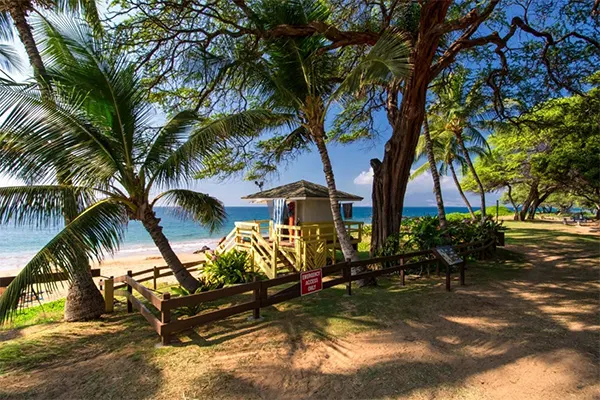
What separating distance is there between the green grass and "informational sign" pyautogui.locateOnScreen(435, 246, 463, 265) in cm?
840

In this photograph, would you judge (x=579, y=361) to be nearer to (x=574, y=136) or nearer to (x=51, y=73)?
(x=51, y=73)

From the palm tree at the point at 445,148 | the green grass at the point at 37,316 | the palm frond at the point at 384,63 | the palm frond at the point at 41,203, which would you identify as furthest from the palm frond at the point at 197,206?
the palm tree at the point at 445,148

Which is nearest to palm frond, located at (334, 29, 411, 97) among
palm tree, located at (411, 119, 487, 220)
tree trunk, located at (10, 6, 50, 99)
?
tree trunk, located at (10, 6, 50, 99)

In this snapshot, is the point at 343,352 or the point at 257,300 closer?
the point at 343,352

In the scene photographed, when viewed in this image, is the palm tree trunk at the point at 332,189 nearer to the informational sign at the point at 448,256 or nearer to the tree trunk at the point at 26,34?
the informational sign at the point at 448,256

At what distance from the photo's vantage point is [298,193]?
450 inches

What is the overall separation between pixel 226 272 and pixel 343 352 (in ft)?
15.5

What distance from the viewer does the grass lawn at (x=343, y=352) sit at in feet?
10.9

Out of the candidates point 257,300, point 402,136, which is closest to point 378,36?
point 402,136

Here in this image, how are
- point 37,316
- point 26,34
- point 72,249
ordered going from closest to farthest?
1. point 72,249
2. point 26,34
3. point 37,316

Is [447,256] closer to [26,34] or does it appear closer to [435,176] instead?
[435,176]

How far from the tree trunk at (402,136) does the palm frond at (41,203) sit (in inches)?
301

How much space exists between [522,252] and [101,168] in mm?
13895

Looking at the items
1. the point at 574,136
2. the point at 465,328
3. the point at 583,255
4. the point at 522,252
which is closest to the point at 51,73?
the point at 465,328
